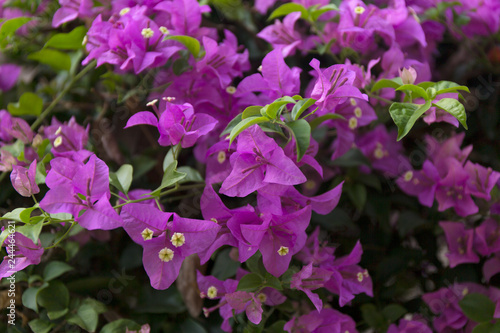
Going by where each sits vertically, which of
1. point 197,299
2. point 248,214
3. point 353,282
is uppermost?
point 248,214

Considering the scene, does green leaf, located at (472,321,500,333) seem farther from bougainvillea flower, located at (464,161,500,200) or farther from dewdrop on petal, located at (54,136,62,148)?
dewdrop on petal, located at (54,136,62,148)

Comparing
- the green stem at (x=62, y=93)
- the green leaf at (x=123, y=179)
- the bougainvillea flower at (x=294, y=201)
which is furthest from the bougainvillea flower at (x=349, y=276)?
the green stem at (x=62, y=93)

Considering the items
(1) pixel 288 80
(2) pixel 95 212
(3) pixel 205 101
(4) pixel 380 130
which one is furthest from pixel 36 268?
(4) pixel 380 130

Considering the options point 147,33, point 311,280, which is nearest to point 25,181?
point 147,33

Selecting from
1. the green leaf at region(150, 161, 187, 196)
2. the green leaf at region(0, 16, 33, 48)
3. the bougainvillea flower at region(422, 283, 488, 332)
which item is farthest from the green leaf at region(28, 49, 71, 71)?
the bougainvillea flower at region(422, 283, 488, 332)

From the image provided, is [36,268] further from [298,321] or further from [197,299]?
[298,321]

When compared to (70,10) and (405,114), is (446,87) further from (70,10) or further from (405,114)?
(70,10)
